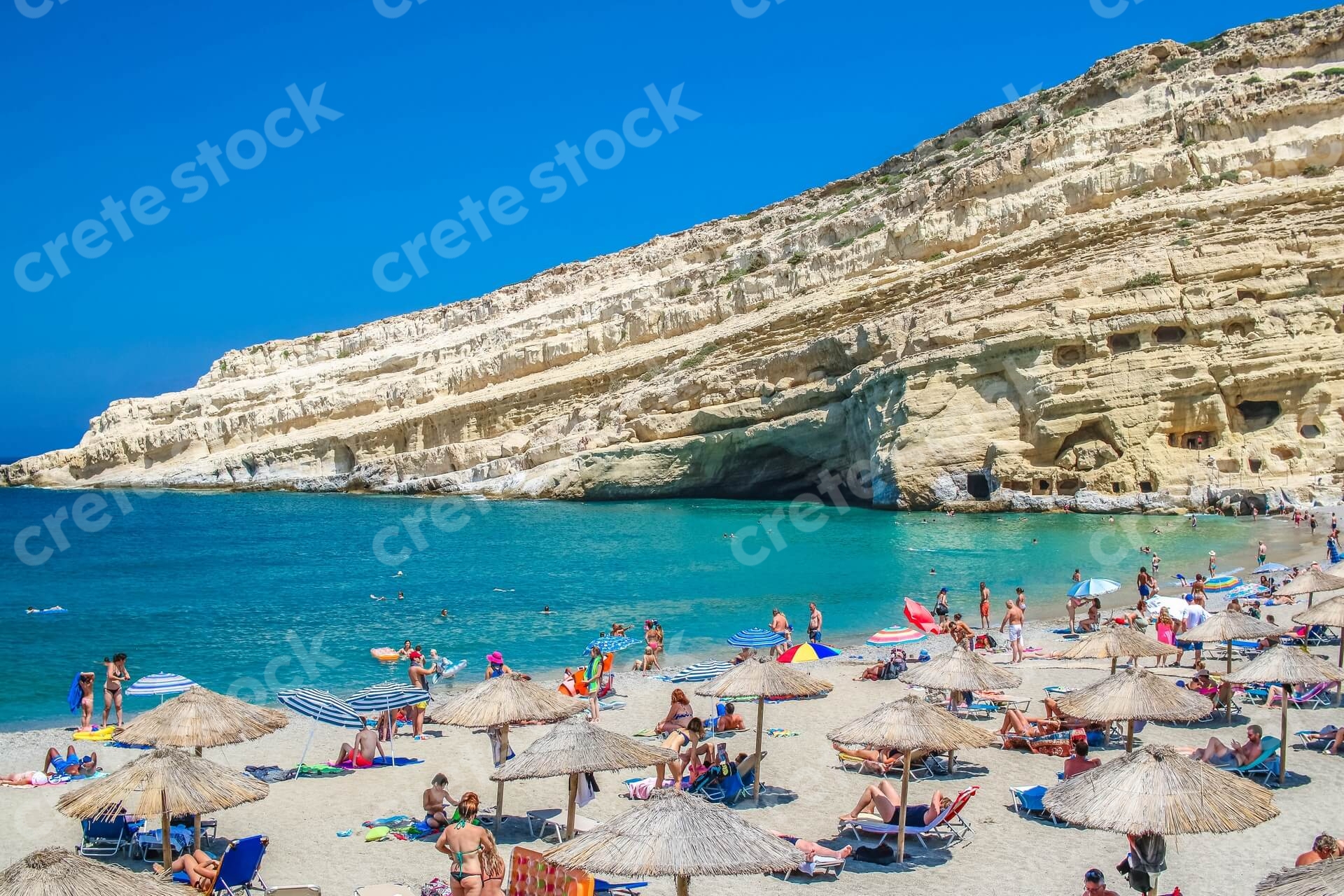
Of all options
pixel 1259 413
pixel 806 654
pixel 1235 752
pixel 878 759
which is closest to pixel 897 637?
pixel 806 654

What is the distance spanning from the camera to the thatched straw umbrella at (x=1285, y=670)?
1251 centimetres

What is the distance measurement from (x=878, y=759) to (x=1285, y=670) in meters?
4.67

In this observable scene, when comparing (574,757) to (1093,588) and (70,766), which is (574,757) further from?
(1093,588)

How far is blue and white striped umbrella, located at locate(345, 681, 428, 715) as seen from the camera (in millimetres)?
14375

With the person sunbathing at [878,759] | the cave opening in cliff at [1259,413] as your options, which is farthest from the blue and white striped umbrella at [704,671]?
the cave opening in cliff at [1259,413]

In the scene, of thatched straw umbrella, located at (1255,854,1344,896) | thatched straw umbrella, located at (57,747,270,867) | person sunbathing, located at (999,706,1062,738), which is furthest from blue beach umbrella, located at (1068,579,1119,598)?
thatched straw umbrella, located at (57,747,270,867)

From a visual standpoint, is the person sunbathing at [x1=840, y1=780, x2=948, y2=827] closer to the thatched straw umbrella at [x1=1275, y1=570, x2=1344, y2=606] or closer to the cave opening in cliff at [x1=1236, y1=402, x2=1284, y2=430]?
the thatched straw umbrella at [x1=1275, y1=570, x2=1344, y2=606]

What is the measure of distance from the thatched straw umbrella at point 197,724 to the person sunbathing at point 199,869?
7.92 feet

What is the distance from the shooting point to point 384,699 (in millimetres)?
14523

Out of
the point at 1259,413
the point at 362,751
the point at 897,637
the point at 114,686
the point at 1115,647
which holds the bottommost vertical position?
the point at 362,751

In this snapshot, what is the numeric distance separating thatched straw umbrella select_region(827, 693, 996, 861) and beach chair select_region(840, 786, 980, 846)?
13 centimetres

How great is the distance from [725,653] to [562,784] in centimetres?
962

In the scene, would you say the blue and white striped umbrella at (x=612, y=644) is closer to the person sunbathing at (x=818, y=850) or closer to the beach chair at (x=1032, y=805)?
the beach chair at (x=1032, y=805)

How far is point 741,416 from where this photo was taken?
5072 cm
